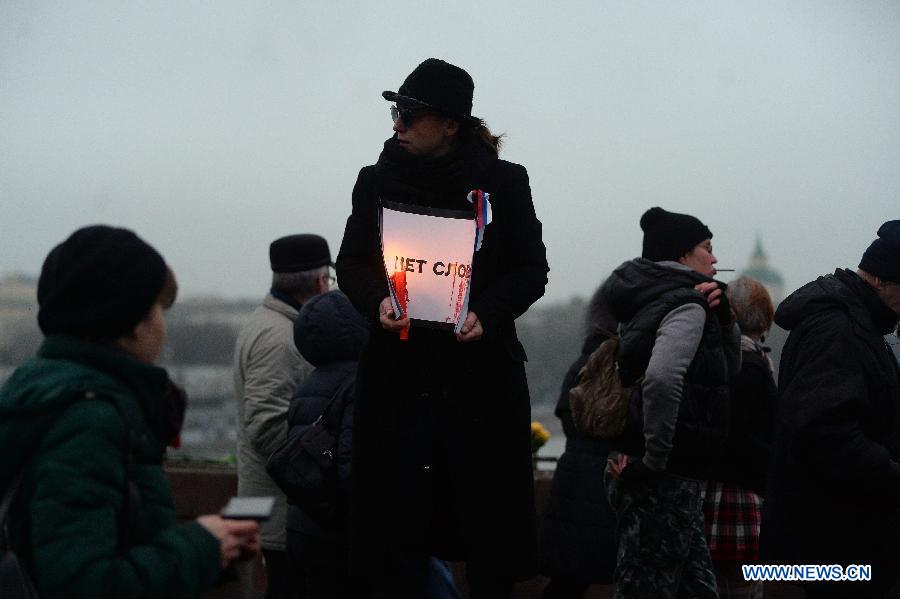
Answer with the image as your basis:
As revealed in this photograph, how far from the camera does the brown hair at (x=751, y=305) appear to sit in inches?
208

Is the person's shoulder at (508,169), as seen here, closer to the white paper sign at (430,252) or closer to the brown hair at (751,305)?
the white paper sign at (430,252)

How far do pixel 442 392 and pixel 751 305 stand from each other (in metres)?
2.32

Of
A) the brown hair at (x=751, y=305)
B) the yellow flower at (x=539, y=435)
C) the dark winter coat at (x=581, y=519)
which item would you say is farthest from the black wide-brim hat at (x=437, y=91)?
the yellow flower at (x=539, y=435)

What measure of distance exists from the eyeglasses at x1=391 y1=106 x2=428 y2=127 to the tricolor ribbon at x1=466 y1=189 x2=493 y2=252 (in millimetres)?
283

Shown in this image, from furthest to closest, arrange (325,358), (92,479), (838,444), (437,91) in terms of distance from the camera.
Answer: (325,358)
(838,444)
(437,91)
(92,479)

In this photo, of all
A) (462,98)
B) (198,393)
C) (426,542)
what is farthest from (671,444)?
(198,393)

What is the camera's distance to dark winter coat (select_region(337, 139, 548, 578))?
11.1 feet

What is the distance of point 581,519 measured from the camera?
5230 mm

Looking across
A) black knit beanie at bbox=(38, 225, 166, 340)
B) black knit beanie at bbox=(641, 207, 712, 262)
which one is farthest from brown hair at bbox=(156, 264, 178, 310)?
black knit beanie at bbox=(641, 207, 712, 262)

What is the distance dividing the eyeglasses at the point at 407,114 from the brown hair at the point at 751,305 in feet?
7.49

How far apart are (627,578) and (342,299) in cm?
142

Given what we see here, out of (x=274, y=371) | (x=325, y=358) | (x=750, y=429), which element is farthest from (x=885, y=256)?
(x=274, y=371)

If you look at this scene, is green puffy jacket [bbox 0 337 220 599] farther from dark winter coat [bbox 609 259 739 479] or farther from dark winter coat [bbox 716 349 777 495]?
dark winter coat [bbox 716 349 777 495]

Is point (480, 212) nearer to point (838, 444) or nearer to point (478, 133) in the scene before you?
point (478, 133)
